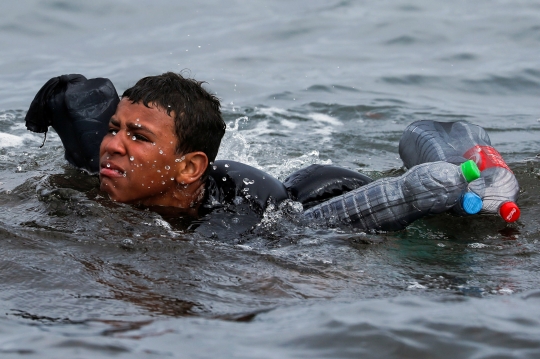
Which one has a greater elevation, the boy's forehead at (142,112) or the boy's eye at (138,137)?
the boy's forehead at (142,112)

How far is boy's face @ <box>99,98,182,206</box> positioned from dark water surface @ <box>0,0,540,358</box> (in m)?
0.16

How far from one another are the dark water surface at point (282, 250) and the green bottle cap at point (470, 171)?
406 millimetres

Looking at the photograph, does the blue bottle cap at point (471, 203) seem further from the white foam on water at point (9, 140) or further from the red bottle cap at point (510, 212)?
the white foam on water at point (9, 140)

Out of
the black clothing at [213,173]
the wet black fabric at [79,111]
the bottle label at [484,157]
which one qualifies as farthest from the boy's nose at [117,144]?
the bottle label at [484,157]

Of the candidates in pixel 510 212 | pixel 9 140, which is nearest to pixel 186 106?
A: pixel 510 212

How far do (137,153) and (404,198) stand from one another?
1.50 meters

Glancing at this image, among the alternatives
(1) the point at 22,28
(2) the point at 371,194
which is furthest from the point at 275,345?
(1) the point at 22,28

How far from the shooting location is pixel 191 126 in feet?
16.0

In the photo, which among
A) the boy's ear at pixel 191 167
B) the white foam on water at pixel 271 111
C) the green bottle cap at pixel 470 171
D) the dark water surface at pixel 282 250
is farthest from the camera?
the white foam on water at pixel 271 111

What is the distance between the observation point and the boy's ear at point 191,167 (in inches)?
193

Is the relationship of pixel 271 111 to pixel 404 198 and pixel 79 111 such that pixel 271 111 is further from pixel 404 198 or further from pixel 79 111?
pixel 404 198

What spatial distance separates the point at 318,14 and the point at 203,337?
10693 mm

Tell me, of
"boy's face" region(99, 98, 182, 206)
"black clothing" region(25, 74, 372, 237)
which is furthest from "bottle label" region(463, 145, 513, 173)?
"boy's face" region(99, 98, 182, 206)

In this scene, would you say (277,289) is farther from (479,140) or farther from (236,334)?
(479,140)
